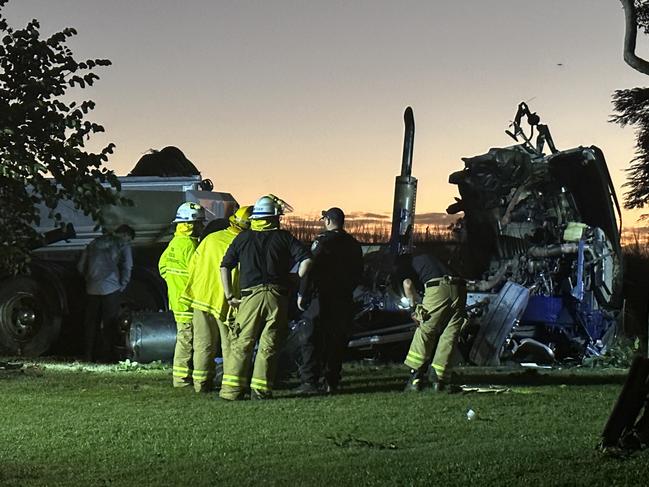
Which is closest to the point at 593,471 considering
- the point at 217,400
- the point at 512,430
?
the point at 512,430

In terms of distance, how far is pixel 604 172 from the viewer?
55.6ft

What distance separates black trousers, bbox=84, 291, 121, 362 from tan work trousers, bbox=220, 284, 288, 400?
5590mm

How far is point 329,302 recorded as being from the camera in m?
12.9

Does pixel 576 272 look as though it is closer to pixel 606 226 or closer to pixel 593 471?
pixel 606 226

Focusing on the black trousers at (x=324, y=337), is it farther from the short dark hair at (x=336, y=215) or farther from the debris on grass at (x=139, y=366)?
the debris on grass at (x=139, y=366)

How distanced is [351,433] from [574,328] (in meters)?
8.09

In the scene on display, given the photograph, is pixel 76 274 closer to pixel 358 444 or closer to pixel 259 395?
pixel 259 395

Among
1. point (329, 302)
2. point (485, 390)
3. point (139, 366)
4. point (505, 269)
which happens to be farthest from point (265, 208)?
point (505, 269)

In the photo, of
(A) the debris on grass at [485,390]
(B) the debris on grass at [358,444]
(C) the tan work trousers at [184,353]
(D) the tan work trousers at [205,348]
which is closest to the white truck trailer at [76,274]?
(C) the tan work trousers at [184,353]

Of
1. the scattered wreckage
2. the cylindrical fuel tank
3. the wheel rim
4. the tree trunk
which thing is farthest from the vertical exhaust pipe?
the tree trunk

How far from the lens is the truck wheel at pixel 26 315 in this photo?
17.1 metres

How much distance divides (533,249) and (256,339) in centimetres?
650

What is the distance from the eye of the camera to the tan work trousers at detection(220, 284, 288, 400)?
11.7m

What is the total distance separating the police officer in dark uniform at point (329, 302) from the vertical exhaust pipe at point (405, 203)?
4002mm
